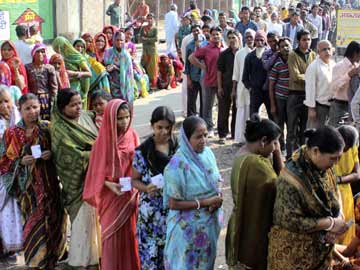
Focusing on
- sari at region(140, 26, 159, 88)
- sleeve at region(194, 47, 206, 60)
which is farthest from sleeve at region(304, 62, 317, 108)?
sari at region(140, 26, 159, 88)

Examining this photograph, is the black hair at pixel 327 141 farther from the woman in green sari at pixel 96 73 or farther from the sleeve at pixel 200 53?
the sleeve at pixel 200 53

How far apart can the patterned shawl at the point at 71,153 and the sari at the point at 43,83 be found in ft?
9.08

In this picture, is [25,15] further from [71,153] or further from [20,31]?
[71,153]

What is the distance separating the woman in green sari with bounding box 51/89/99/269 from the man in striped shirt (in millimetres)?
3911

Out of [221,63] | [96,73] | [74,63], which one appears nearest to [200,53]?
[221,63]

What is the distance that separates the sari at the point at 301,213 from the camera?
3.76m

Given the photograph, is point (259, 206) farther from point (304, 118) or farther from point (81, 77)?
point (81, 77)

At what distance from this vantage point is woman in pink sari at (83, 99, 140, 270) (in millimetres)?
5023

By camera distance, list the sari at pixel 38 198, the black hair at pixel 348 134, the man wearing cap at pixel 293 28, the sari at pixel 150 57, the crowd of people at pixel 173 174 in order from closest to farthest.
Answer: the crowd of people at pixel 173 174 < the black hair at pixel 348 134 < the sari at pixel 38 198 < the sari at pixel 150 57 < the man wearing cap at pixel 293 28

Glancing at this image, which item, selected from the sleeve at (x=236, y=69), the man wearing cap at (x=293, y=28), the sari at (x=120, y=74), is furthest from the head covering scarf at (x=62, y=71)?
the man wearing cap at (x=293, y=28)

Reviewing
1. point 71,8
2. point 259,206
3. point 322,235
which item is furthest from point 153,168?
point 71,8

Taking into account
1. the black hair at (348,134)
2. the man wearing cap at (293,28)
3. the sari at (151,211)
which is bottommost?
the sari at (151,211)

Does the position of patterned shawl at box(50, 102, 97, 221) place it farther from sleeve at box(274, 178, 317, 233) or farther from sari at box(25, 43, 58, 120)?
sari at box(25, 43, 58, 120)

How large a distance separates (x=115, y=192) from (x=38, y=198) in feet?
2.85
